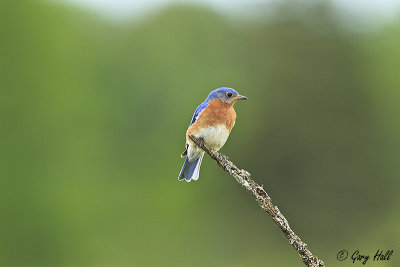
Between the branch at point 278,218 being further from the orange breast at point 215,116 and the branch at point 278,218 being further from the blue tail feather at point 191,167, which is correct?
the blue tail feather at point 191,167

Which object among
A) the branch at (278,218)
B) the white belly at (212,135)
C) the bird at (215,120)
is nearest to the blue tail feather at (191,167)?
the bird at (215,120)

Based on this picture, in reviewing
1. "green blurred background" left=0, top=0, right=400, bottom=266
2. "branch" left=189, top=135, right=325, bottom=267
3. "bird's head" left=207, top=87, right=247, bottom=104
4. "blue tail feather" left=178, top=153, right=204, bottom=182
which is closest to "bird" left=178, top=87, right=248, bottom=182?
"bird's head" left=207, top=87, right=247, bottom=104

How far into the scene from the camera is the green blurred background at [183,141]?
22.4 meters

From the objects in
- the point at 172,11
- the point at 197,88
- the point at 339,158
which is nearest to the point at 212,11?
the point at 172,11

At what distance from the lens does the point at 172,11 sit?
30703 millimetres

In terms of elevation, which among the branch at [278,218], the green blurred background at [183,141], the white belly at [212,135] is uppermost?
the green blurred background at [183,141]

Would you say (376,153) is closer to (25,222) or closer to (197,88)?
(197,88)

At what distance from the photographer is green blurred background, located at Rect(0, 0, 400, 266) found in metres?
22.4

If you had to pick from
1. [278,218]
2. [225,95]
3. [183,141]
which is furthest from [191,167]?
[183,141]

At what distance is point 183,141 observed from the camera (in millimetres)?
25000

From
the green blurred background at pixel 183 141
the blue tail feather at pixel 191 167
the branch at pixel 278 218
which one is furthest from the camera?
the green blurred background at pixel 183 141

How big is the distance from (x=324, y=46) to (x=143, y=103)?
757 cm

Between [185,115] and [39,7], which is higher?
[39,7]

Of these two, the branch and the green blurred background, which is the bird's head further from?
the green blurred background
